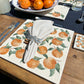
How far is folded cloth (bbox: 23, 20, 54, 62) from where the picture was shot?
473 mm

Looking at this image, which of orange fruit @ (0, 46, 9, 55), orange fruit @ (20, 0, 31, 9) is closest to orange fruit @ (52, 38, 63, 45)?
orange fruit @ (0, 46, 9, 55)

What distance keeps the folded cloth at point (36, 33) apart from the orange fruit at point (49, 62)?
7 centimetres

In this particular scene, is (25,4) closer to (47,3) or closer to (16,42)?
(47,3)

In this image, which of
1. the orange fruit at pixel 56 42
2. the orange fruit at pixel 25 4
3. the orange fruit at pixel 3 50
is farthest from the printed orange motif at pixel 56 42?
the orange fruit at pixel 25 4

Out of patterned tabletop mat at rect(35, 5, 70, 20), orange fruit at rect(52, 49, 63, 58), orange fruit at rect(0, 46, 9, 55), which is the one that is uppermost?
patterned tabletop mat at rect(35, 5, 70, 20)

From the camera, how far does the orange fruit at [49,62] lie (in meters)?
0.43

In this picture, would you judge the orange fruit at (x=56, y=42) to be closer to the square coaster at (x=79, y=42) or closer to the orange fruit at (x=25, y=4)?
the square coaster at (x=79, y=42)

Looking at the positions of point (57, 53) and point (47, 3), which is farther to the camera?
point (47, 3)

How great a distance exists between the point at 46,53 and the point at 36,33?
13 centimetres

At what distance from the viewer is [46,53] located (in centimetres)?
49

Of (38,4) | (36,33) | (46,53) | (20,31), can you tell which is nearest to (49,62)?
(46,53)

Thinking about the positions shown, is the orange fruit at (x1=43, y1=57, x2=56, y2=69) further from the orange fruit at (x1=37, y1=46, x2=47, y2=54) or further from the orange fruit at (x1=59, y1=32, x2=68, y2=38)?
the orange fruit at (x1=59, y1=32, x2=68, y2=38)

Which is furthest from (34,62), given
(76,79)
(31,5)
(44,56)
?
(31,5)

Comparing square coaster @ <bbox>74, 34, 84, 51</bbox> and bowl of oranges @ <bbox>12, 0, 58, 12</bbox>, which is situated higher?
bowl of oranges @ <bbox>12, 0, 58, 12</bbox>
